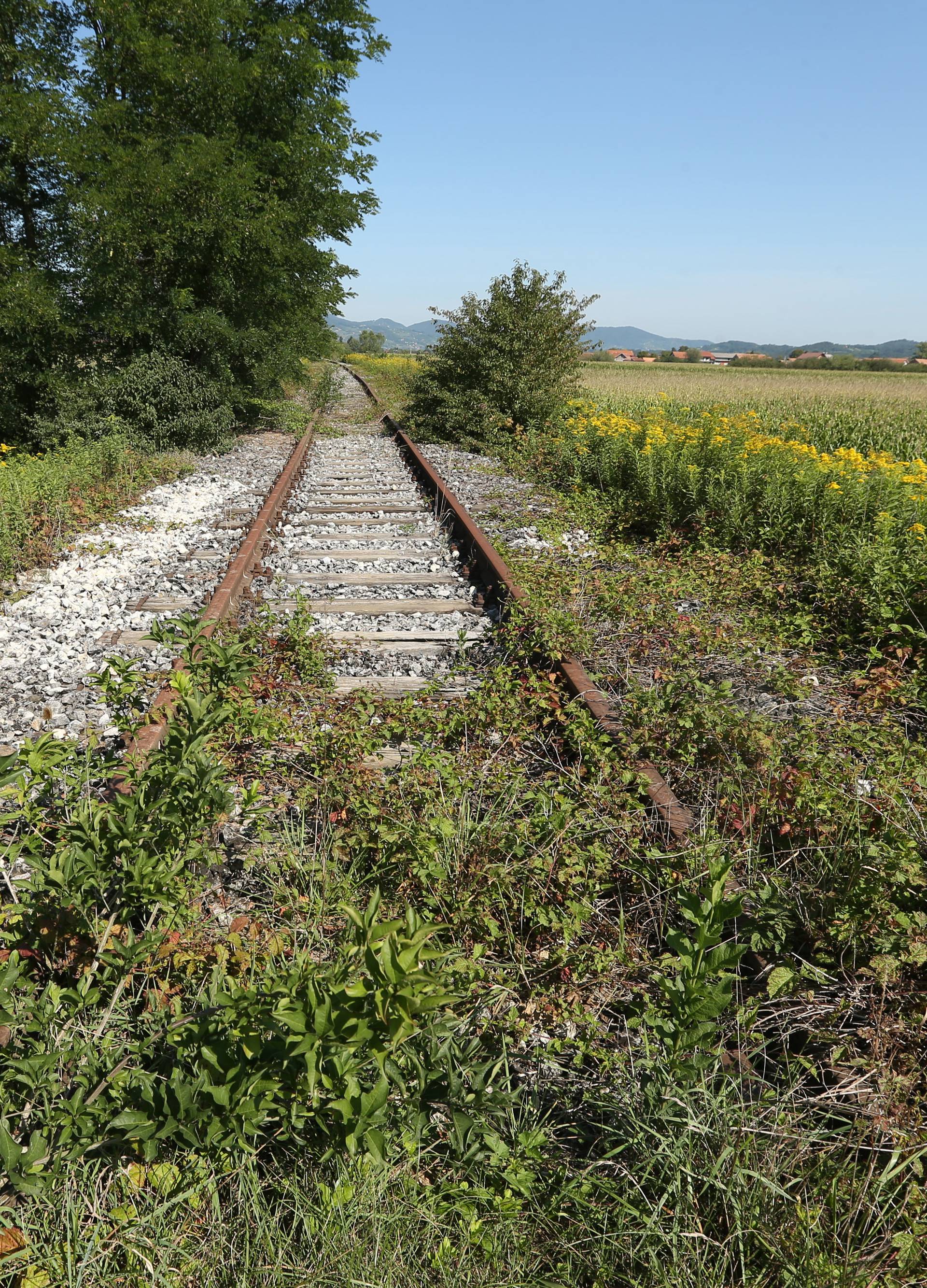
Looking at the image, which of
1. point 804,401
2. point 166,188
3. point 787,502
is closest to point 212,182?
point 166,188

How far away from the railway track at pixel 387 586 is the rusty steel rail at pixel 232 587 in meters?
0.01

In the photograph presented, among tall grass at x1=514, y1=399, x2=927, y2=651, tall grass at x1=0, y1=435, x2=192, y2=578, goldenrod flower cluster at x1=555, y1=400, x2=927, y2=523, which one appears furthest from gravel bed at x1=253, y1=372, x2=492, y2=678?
goldenrod flower cluster at x1=555, y1=400, x2=927, y2=523

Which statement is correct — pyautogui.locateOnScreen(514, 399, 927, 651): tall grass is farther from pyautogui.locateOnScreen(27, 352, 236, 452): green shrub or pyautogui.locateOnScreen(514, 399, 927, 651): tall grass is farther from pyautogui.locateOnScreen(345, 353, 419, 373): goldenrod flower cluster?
pyautogui.locateOnScreen(345, 353, 419, 373): goldenrod flower cluster

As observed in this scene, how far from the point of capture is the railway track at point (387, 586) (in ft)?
13.9

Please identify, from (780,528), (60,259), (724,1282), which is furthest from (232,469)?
(724,1282)

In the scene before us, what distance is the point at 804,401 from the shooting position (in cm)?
2077

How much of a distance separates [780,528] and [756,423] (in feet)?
11.8

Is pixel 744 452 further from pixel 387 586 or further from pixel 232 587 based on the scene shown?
pixel 232 587

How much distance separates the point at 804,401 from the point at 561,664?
19892mm

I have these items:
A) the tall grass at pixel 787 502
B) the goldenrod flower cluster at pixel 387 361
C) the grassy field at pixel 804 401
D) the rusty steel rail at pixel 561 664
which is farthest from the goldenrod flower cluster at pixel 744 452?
the goldenrod flower cluster at pixel 387 361

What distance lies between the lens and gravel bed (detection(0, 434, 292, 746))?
12.7 feet

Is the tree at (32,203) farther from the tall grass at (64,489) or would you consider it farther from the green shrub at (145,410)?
the tall grass at (64,489)

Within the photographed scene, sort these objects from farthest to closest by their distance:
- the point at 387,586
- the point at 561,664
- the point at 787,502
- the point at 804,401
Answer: the point at 804,401
the point at 787,502
the point at 387,586
the point at 561,664

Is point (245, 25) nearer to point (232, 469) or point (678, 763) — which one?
point (232, 469)
